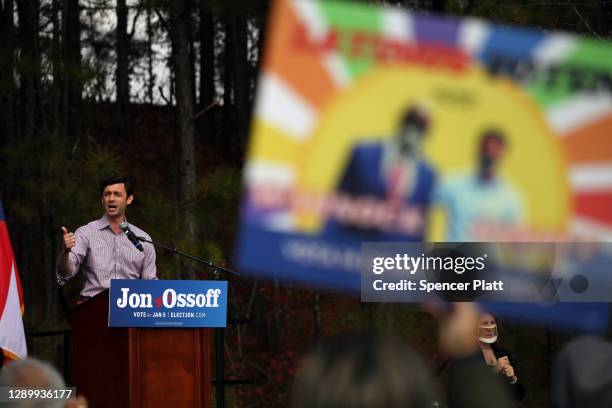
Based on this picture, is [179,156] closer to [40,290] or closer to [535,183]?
[40,290]

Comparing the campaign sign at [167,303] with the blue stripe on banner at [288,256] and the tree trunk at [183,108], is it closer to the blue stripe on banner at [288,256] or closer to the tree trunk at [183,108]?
the blue stripe on banner at [288,256]

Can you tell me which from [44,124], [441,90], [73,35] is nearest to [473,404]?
[441,90]

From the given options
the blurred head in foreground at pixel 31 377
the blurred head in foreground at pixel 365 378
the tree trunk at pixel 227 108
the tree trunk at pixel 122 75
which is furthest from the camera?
the tree trunk at pixel 227 108

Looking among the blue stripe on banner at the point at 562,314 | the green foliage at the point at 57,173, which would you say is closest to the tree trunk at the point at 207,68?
the green foliage at the point at 57,173

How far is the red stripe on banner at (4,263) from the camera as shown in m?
7.09

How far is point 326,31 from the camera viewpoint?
2.74 meters

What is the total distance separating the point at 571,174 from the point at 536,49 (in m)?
0.29

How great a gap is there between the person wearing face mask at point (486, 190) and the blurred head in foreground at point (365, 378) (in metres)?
0.90

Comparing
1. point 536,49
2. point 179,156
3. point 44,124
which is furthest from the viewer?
point 44,124

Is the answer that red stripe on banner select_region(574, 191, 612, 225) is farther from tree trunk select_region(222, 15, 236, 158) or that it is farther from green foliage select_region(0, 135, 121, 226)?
tree trunk select_region(222, 15, 236, 158)

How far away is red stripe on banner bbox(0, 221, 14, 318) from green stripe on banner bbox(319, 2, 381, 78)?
4.71 metres

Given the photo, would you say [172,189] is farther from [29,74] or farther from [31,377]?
[31,377]

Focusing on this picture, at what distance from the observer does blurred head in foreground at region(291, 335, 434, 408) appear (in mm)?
1816

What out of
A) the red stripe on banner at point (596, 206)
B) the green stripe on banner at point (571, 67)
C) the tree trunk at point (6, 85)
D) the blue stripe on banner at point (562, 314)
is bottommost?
the blue stripe on banner at point (562, 314)
